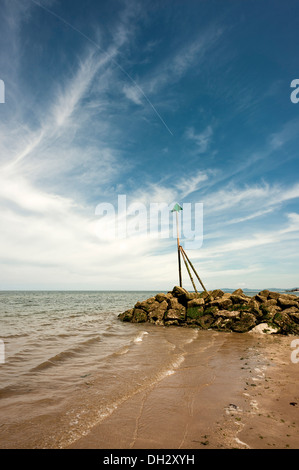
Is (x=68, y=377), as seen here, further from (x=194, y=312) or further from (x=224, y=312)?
(x=194, y=312)

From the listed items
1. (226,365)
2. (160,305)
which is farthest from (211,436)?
(160,305)

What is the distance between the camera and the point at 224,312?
16.7 m

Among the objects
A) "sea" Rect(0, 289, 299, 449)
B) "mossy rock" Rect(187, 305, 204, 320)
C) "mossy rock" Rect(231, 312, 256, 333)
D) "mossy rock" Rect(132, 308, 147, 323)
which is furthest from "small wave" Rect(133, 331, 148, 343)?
"mossy rock" Rect(231, 312, 256, 333)

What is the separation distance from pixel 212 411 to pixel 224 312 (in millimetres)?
12297

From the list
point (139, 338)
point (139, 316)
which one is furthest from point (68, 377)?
point (139, 316)

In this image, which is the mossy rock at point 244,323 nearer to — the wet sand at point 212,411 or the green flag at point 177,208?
the wet sand at point 212,411

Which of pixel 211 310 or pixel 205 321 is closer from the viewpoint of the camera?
pixel 205 321

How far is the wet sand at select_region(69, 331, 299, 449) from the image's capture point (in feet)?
13.5

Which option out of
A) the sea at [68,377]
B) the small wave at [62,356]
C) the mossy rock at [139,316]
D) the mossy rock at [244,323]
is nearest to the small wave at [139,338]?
the sea at [68,377]

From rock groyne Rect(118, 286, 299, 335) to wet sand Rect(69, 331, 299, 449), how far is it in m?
6.62
